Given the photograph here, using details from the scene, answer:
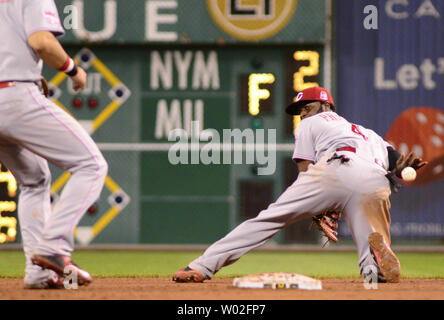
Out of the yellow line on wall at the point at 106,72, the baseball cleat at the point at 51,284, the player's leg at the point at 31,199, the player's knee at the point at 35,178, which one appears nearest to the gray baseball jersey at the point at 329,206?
the baseball cleat at the point at 51,284

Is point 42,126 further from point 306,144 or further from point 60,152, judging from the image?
point 306,144

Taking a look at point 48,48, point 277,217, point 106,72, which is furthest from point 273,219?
point 106,72

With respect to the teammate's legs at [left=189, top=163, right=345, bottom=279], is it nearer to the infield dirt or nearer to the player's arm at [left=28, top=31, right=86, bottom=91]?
the infield dirt

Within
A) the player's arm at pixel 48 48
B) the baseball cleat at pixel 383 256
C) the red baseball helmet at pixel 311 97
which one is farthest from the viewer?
the red baseball helmet at pixel 311 97

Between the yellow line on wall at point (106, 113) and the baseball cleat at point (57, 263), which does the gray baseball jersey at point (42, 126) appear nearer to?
the baseball cleat at point (57, 263)

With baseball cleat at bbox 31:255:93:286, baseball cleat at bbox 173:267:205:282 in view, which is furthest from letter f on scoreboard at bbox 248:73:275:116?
baseball cleat at bbox 31:255:93:286

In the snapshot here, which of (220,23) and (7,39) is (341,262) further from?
(7,39)

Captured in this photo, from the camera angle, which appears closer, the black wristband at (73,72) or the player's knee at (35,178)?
the black wristband at (73,72)
